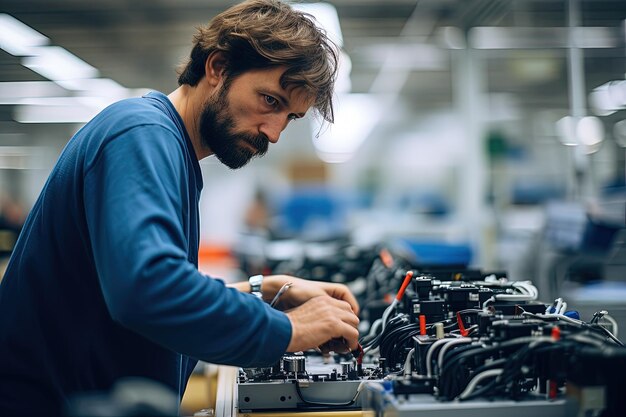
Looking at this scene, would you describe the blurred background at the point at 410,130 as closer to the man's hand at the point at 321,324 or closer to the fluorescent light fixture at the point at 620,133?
the fluorescent light fixture at the point at 620,133

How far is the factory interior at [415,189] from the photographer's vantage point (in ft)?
3.45

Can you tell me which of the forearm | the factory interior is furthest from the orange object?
the forearm

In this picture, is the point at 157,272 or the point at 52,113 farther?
the point at 52,113

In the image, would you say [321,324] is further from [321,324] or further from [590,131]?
[590,131]

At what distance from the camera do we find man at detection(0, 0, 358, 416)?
95cm

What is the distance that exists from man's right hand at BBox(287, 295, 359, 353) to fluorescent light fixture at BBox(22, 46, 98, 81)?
6.28 meters

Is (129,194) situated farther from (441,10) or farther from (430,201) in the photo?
(430,201)

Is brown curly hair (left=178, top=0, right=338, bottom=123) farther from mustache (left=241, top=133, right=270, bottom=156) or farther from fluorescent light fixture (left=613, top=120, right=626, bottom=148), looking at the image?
fluorescent light fixture (left=613, top=120, right=626, bottom=148)

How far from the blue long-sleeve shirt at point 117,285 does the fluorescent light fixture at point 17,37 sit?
5.33 m

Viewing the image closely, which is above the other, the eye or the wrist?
the eye

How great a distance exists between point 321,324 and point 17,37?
6.09 meters

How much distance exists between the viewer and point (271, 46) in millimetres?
1297

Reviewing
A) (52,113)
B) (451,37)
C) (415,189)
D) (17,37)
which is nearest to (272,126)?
(17,37)

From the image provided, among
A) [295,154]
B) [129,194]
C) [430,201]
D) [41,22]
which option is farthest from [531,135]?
[129,194]
